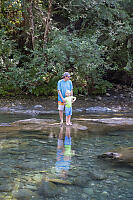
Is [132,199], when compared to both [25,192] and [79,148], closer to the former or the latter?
[25,192]

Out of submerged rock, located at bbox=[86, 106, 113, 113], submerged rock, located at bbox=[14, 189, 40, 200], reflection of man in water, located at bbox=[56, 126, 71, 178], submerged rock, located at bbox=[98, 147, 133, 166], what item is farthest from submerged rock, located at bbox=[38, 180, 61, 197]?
submerged rock, located at bbox=[86, 106, 113, 113]

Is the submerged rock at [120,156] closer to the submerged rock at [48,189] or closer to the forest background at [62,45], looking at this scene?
the submerged rock at [48,189]

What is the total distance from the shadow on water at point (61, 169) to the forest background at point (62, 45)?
9028 mm

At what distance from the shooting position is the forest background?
15.9 m

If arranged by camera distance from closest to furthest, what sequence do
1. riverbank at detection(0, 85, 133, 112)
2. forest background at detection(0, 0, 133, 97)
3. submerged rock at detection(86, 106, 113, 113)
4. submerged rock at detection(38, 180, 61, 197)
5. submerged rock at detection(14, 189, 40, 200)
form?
1. submerged rock at detection(14, 189, 40, 200)
2. submerged rock at detection(38, 180, 61, 197)
3. submerged rock at detection(86, 106, 113, 113)
4. forest background at detection(0, 0, 133, 97)
5. riverbank at detection(0, 85, 133, 112)

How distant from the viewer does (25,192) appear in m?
3.77

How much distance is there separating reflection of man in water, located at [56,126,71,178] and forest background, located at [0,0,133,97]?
8.93 meters

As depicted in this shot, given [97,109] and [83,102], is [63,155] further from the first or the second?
[83,102]

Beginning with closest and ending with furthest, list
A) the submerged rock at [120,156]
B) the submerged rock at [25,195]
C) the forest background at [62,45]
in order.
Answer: the submerged rock at [25,195] < the submerged rock at [120,156] < the forest background at [62,45]

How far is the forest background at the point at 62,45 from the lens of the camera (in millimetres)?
15883

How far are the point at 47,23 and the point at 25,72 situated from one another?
3582 millimetres

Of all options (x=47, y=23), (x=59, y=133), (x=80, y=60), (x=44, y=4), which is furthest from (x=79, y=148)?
(x=44, y=4)

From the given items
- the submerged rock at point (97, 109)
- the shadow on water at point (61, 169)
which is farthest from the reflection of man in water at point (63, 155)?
the submerged rock at point (97, 109)

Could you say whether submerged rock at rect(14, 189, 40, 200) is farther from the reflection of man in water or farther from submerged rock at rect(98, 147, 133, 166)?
submerged rock at rect(98, 147, 133, 166)
